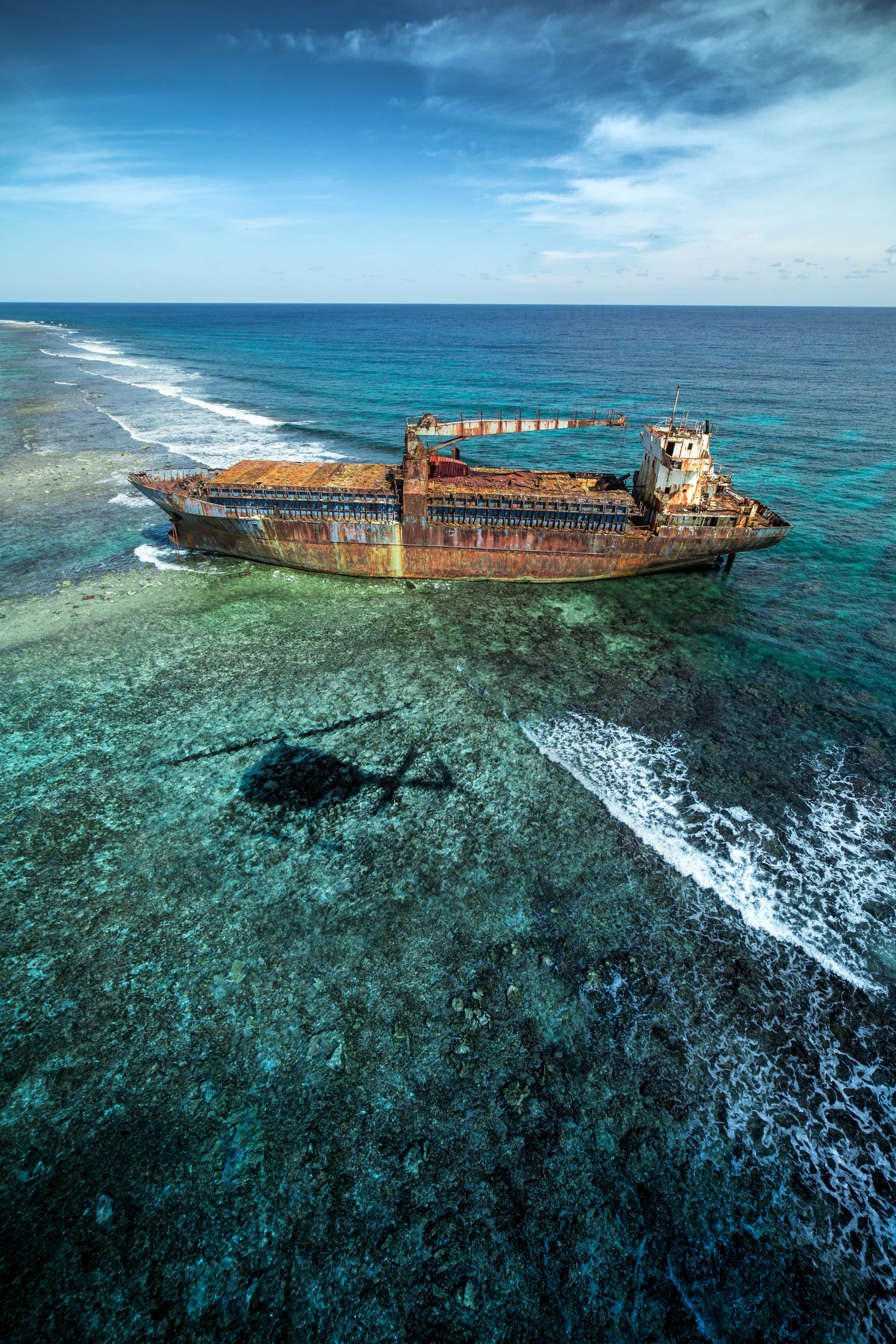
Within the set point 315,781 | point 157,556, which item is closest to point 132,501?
point 157,556

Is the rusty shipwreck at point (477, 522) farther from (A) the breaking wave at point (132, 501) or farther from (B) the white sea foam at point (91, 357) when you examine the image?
(B) the white sea foam at point (91, 357)

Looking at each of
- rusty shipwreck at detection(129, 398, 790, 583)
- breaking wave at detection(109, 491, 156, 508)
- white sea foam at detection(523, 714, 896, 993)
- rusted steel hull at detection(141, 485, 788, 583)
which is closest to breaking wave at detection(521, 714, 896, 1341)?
white sea foam at detection(523, 714, 896, 993)

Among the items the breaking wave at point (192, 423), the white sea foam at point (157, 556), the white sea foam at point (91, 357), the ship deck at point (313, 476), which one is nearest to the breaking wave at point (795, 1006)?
the ship deck at point (313, 476)

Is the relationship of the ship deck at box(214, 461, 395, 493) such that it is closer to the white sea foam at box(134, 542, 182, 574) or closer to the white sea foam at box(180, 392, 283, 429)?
the white sea foam at box(134, 542, 182, 574)

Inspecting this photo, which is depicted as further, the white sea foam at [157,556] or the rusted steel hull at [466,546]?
the white sea foam at [157,556]

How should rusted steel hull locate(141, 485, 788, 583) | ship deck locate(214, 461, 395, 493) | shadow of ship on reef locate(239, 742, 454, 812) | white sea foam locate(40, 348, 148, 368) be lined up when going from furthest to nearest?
white sea foam locate(40, 348, 148, 368) → ship deck locate(214, 461, 395, 493) → rusted steel hull locate(141, 485, 788, 583) → shadow of ship on reef locate(239, 742, 454, 812)

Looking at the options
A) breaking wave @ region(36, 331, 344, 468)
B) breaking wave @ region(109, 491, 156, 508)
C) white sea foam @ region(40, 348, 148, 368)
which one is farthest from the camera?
white sea foam @ region(40, 348, 148, 368)

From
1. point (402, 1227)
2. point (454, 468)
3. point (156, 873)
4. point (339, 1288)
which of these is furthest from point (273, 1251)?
point (454, 468)
